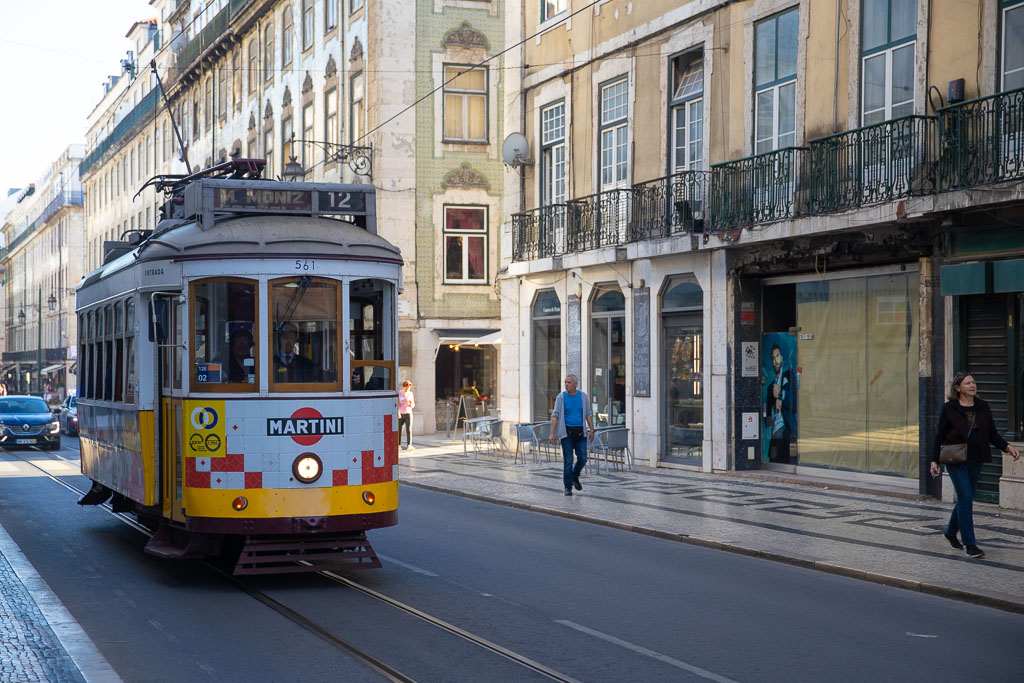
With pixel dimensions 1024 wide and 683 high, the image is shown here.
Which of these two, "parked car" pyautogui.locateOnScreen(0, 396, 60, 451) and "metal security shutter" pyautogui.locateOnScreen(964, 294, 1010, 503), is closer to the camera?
"metal security shutter" pyautogui.locateOnScreen(964, 294, 1010, 503)

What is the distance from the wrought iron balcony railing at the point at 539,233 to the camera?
83.6ft

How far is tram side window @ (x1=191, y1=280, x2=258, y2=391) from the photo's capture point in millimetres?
9828

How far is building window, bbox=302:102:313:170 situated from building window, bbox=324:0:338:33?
2.81 meters

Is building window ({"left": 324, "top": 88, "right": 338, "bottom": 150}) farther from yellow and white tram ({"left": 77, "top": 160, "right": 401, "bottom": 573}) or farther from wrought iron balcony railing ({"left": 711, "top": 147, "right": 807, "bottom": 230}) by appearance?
yellow and white tram ({"left": 77, "top": 160, "right": 401, "bottom": 573})

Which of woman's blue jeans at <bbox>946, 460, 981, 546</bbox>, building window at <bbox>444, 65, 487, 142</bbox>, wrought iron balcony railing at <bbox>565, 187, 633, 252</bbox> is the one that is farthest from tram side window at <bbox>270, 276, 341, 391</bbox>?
building window at <bbox>444, 65, 487, 142</bbox>

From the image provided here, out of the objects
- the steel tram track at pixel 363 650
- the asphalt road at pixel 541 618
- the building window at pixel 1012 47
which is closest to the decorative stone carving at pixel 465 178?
the building window at pixel 1012 47

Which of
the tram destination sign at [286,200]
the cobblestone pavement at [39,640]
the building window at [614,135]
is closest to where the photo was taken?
the cobblestone pavement at [39,640]

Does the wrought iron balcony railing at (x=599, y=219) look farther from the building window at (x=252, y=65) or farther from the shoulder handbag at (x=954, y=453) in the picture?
the building window at (x=252, y=65)

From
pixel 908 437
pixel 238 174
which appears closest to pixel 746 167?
pixel 908 437

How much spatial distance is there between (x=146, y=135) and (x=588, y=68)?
43312 mm

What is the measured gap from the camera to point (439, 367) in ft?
116

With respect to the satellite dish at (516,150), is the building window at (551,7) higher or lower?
higher

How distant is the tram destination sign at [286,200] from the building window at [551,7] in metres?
15.8

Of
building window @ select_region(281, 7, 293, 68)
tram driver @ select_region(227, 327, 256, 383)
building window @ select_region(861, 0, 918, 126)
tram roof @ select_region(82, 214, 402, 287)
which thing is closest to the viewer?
tram driver @ select_region(227, 327, 256, 383)
